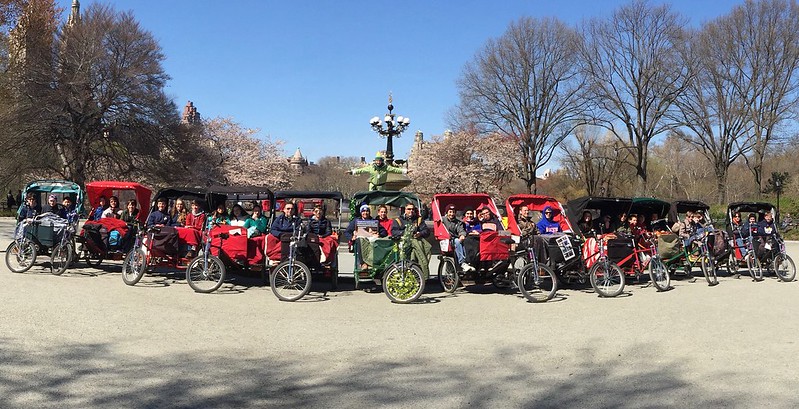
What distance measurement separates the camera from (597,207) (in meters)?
12.8

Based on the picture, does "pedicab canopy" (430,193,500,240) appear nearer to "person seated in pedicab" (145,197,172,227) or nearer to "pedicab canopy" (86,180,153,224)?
"person seated in pedicab" (145,197,172,227)

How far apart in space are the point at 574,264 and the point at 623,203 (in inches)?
129

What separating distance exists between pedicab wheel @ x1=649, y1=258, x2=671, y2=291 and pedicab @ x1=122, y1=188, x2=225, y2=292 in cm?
753

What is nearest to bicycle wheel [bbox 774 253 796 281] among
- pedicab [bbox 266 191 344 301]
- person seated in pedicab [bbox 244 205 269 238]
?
pedicab [bbox 266 191 344 301]

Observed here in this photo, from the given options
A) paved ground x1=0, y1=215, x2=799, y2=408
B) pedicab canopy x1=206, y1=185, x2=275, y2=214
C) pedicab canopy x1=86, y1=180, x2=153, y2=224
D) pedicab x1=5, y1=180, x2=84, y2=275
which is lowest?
paved ground x1=0, y1=215, x2=799, y2=408

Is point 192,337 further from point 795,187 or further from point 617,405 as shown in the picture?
point 795,187

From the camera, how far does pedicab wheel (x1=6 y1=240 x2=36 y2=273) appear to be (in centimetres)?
1121

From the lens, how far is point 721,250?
12.3m

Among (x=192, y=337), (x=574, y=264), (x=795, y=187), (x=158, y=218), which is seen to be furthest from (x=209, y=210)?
(x=795, y=187)

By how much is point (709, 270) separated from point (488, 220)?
472 centimetres

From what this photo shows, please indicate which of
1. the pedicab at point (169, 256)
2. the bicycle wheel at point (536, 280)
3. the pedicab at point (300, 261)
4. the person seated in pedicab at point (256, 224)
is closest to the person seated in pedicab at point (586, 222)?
the bicycle wheel at point (536, 280)

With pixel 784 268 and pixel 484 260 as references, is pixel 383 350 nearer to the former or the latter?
pixel 484 260

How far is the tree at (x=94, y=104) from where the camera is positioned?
29469 millimetres

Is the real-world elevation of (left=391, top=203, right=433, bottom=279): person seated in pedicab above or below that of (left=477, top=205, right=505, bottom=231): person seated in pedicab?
below
